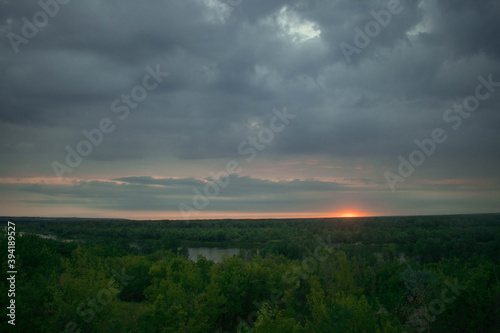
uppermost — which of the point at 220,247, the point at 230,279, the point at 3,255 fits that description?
the point at 3,255

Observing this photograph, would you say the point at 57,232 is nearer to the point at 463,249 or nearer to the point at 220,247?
the point at 220,247

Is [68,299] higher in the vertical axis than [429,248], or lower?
higher

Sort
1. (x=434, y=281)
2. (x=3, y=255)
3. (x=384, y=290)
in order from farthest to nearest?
(x=384, y=290), (x=3, y=255), (x=434, y=281)

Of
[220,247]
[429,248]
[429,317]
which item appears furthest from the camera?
[220,247]

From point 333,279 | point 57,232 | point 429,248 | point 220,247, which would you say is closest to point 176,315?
point 333,279

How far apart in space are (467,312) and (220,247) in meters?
82.1

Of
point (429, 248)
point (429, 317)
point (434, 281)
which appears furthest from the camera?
point (429, 248)

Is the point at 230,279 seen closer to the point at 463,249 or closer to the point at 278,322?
the point at 278,322

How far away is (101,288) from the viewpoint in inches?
717

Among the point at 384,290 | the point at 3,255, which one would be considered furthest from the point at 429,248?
the point at 3,255

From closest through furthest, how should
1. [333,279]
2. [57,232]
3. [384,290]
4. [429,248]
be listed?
[333,279] < [384,290] < [429,248] < [57,232]

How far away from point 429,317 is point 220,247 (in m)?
81.8

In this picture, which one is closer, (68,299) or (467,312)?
(68,299)

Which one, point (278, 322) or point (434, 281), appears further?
point (434, 281)
